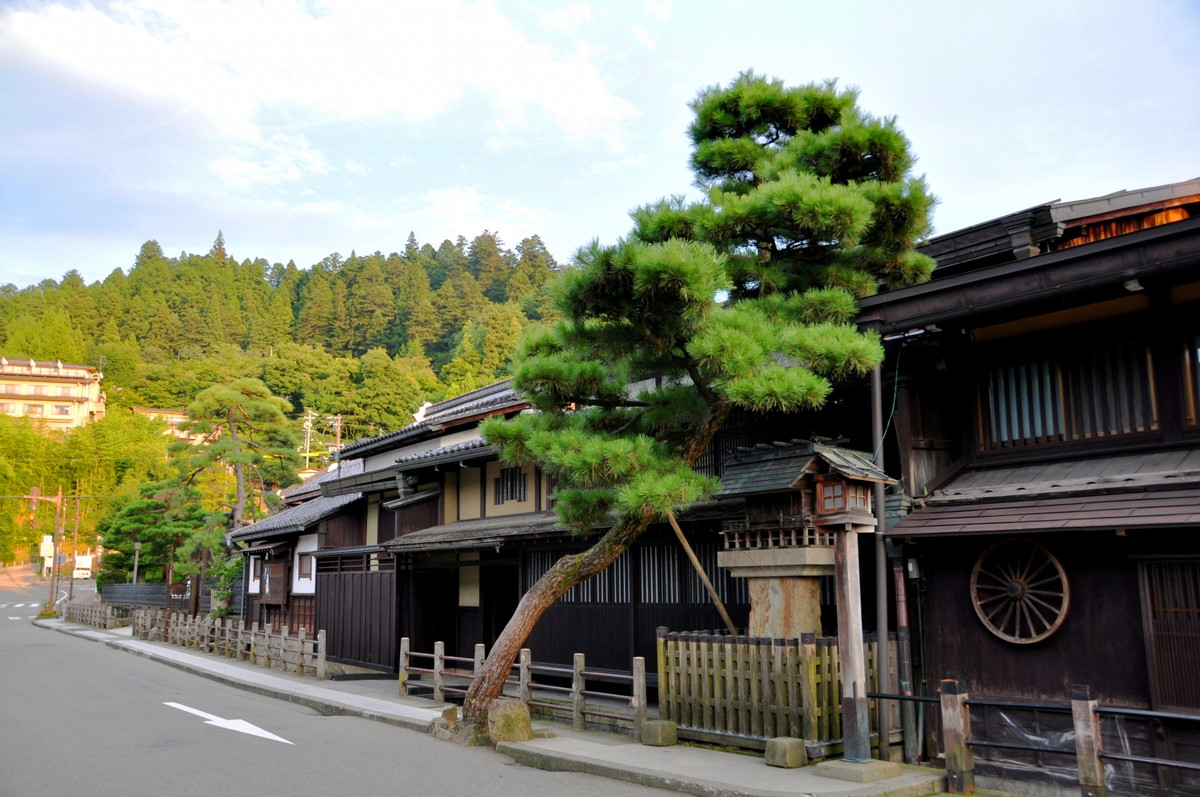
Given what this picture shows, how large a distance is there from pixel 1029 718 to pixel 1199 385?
11.7ft

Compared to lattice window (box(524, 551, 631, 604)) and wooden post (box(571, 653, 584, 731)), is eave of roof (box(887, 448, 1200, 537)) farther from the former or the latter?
lattice window (box(524, 551, 631, 604))

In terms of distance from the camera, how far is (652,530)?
13.0 m

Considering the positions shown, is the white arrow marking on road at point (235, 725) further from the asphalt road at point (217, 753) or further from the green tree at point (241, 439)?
the green tree at point (241, 439)

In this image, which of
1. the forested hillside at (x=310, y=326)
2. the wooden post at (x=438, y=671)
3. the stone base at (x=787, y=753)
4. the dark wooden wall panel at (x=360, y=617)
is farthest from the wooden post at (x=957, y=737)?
the forested hillside at (x=310, y=326)

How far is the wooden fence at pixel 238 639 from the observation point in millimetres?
20953

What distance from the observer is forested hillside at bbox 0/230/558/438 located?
83.4 meters

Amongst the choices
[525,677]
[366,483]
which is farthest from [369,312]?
[525,677]

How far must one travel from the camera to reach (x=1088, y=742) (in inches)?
278

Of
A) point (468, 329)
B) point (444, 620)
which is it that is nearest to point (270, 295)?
point (468, 329)

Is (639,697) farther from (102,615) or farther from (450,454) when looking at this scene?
(102,615)

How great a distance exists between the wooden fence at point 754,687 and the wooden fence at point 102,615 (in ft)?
128

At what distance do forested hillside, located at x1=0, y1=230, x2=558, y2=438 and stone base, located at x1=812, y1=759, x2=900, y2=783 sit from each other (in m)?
66.8

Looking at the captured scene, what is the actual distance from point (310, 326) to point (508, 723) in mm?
109465

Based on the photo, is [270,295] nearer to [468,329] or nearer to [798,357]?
[468,329]
